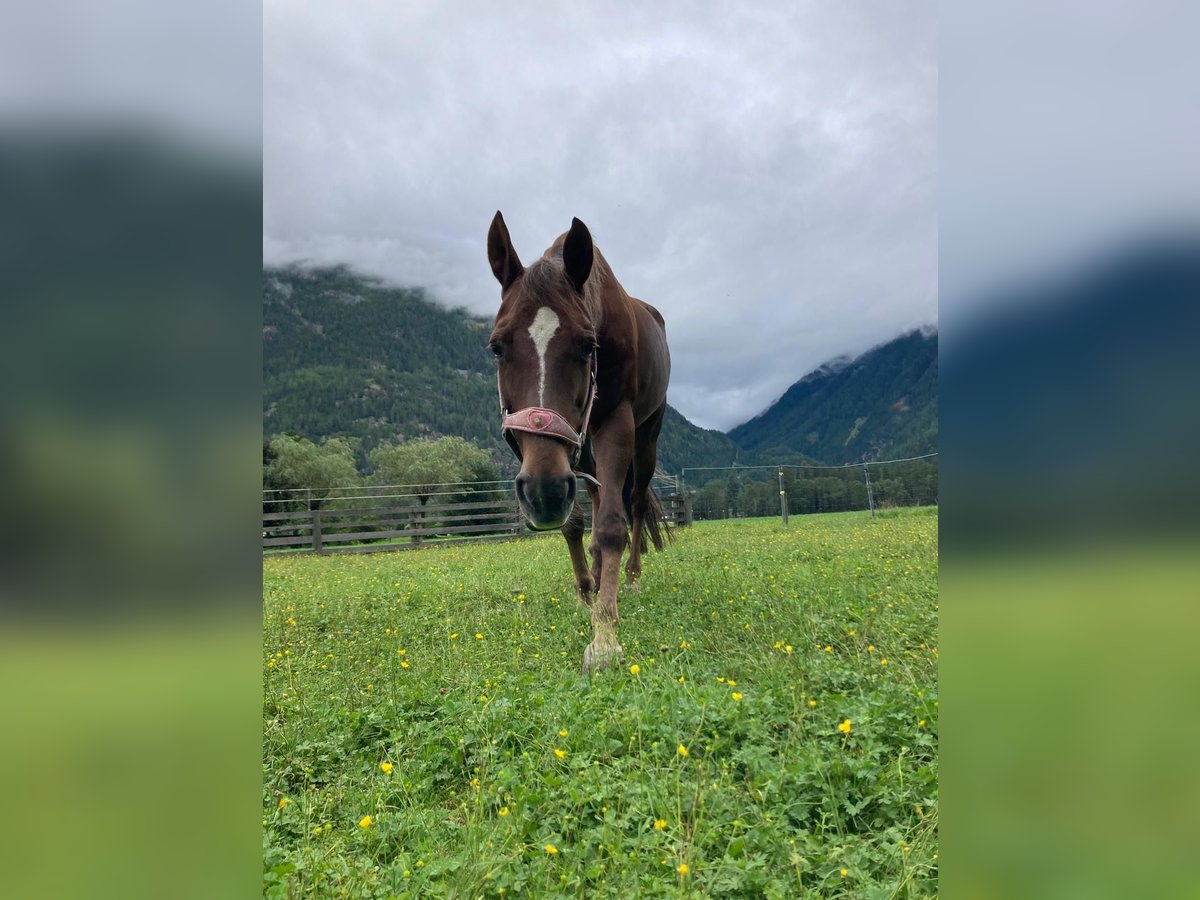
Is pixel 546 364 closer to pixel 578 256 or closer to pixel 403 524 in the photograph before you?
pixel 578 256

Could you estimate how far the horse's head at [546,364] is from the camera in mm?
2916

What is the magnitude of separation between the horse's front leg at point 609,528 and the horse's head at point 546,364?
0.72 metres

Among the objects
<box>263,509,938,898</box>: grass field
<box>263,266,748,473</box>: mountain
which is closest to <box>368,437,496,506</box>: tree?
<box>263,266,748,473</box>: mountain

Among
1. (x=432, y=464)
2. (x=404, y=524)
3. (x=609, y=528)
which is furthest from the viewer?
(x=432, y=464)

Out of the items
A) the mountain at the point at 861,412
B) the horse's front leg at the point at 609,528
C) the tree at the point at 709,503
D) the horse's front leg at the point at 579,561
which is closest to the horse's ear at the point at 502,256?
the horse's front leg at the point at 609,528

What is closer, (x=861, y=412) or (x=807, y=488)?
(x=807, y=488)

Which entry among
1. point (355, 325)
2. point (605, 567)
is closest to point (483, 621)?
point (605, 567)

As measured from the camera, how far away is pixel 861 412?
17712cm

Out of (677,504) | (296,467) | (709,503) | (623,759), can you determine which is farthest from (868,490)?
(296,467)

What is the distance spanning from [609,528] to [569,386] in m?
1.19
